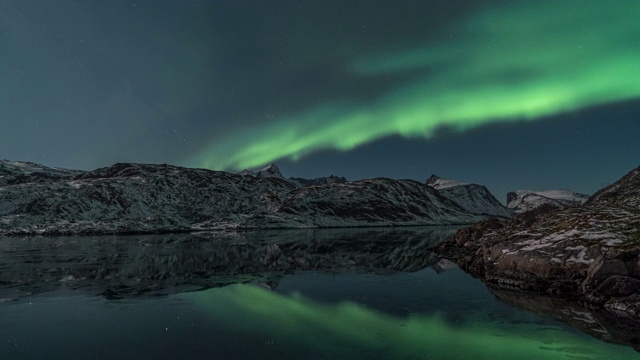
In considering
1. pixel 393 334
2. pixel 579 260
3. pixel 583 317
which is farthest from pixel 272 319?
pixel 579 260

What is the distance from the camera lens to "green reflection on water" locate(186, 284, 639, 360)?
1812 centimetres

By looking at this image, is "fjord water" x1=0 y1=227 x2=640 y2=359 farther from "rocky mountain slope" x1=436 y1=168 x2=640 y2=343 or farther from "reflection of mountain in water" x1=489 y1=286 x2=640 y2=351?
"rocky mountain slope" x1=436 y1=168 x2=640 y2=343

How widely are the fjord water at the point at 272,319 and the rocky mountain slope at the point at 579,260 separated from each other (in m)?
3.07

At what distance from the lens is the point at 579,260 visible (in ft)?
106

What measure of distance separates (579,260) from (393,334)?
842 inches

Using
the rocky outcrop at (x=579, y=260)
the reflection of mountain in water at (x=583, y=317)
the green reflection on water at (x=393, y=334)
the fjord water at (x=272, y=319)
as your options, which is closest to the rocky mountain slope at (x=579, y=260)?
the rocky outcrop at (x=579, y=260)

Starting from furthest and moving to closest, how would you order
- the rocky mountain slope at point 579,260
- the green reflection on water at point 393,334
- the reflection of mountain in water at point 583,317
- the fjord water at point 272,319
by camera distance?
the rocky mountain slope at point 579,260 < the reflection of mountain in water at point 583,317 < the fjord water at point 272,319 < the green reflection on water at point 393,334

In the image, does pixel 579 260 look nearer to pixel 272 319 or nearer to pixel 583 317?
pixel 583 317

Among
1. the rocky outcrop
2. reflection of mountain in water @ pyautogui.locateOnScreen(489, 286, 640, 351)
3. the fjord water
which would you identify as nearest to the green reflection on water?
the fjord water

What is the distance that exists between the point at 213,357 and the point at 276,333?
472 cm

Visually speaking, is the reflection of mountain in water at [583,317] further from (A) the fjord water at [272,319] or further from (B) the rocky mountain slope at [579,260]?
(B) the rocky mountain slope at [579,260]

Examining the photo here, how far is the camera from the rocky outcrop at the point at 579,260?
26891mm

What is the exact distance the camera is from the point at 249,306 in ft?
92.2

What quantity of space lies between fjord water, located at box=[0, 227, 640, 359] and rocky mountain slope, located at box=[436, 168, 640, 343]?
307cm
